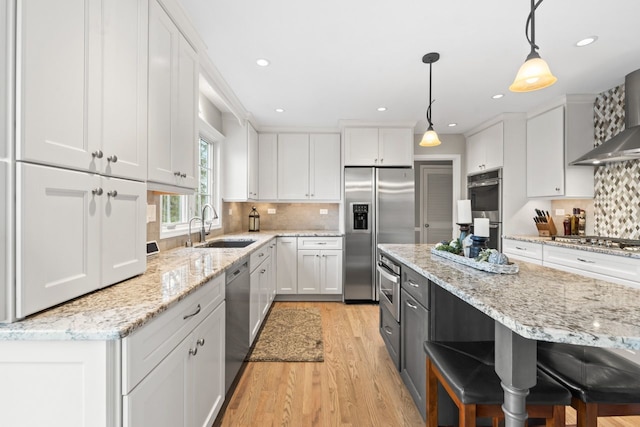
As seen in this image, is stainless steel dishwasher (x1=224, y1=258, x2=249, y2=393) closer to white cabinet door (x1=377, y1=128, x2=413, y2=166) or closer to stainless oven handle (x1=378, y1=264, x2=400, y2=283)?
stainless oven handle (x1=378, y1=264, x2=400, y2=283)

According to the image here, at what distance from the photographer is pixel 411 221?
404 cm

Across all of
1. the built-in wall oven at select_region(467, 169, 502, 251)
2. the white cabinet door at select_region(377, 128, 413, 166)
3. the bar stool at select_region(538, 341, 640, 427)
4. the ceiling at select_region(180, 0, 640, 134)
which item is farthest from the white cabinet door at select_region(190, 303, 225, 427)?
the built-in wall oven at select_region(467, 169, 502, 251)

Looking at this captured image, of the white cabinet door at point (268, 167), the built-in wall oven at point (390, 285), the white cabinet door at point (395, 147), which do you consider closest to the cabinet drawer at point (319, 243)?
the white cabinet door at point (268, 167)

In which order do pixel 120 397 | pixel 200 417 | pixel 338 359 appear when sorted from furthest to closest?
pixel 338 359
pixel 200 417
pixel 120 397

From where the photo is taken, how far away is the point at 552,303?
1046 mm

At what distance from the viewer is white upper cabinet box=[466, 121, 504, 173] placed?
12.9 feet

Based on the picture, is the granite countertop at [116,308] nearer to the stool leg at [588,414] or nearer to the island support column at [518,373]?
→ the island support column at [518,373]

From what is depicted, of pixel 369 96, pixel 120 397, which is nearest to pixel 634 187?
pixel 369 96

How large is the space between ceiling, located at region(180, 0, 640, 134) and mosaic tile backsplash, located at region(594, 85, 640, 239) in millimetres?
273

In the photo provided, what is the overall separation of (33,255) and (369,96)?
310 centimetres

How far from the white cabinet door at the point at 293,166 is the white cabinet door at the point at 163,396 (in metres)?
3.24

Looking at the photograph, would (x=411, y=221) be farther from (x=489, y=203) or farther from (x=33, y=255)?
(x=33, y=255)

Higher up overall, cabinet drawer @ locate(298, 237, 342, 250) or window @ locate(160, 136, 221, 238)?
window @ locate(160, 136, 221, 238)

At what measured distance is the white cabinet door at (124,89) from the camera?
1180 mm
